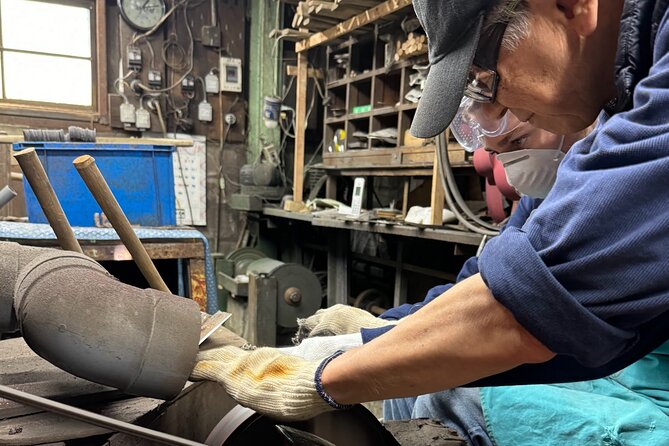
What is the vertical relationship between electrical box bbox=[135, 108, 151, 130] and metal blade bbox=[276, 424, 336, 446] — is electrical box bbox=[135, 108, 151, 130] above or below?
above

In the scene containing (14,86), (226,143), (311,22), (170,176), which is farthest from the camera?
(226,143)

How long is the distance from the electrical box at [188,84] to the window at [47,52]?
2.62 feet

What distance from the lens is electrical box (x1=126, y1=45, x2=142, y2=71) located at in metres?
4.29

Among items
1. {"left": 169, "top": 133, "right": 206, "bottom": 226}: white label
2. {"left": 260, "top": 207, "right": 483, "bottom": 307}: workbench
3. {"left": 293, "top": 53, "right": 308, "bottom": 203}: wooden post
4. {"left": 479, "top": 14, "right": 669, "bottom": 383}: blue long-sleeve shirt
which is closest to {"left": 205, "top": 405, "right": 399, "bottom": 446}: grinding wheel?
{"left": 479, "top": 14, "right": 669, "bottom": 383}: blue long-sleeve shirt

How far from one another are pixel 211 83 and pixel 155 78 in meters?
0.52

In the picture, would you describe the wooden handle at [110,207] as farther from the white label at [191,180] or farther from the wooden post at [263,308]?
the white label at [191,180]

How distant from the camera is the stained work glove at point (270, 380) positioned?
71 centimetres

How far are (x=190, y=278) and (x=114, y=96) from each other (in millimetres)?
2999

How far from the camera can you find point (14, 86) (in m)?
4.12

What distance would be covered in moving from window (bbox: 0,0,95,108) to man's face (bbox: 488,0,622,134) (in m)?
4.55

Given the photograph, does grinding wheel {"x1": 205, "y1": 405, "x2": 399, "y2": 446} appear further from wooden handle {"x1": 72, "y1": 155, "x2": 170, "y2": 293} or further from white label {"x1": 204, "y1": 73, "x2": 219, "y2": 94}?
white label {"x1": 204, "y1": 73, "x2": 219, "y2": 94}

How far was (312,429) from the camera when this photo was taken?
82 cm

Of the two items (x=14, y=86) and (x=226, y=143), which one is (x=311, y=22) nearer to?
(x=226, y=143)

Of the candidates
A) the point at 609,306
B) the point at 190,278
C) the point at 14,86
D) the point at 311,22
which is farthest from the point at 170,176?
the point at 14,86
